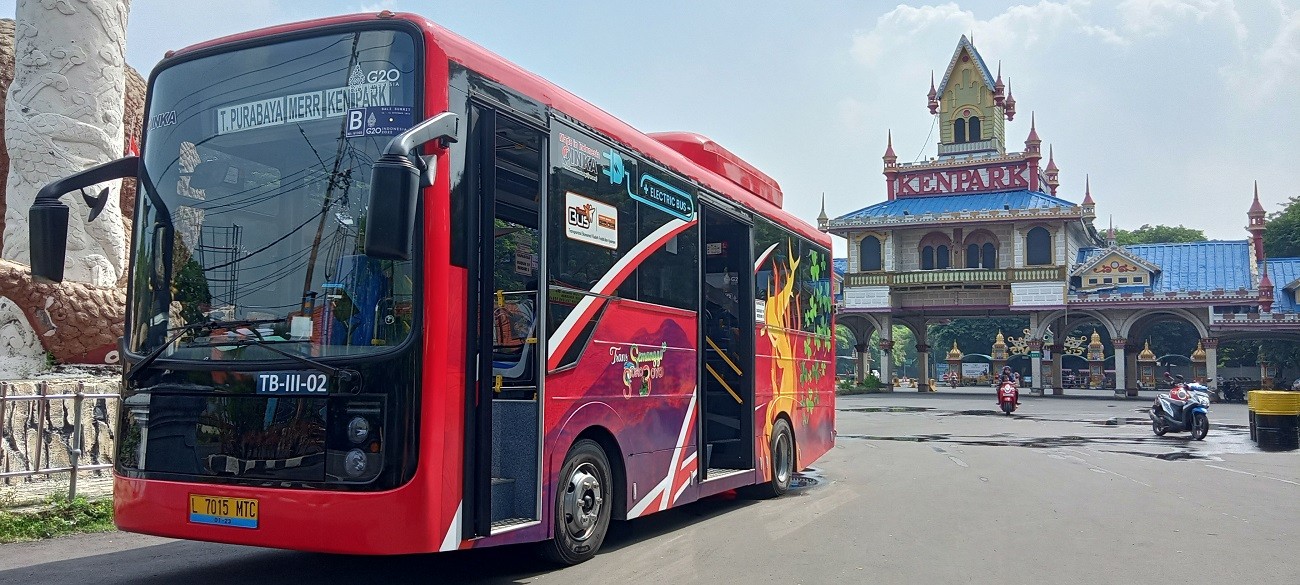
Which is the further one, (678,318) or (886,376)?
(886,376)

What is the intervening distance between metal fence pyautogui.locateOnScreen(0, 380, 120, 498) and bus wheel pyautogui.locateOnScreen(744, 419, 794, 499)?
21.5 ft

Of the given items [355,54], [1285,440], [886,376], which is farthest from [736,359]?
[886,376]

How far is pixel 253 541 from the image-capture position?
5.22 m

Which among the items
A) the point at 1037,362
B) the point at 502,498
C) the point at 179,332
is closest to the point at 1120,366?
the point at 1037,362

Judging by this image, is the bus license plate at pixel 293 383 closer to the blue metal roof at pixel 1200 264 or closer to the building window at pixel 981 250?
the building window at pixel 981 250

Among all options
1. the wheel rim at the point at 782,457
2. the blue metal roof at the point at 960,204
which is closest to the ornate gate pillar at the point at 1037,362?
the blue metal roof at the point at 960,204

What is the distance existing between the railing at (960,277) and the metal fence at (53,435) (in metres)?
45.5

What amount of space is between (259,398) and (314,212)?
1.01m

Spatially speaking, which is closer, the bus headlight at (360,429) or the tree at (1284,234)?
the bus headlight at (360,429)

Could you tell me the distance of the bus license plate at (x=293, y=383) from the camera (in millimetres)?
5141

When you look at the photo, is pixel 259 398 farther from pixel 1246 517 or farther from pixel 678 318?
pixel 1246 517

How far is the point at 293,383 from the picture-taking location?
17.0 ft

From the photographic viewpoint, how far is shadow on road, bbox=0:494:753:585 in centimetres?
640

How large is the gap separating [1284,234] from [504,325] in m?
68.3
